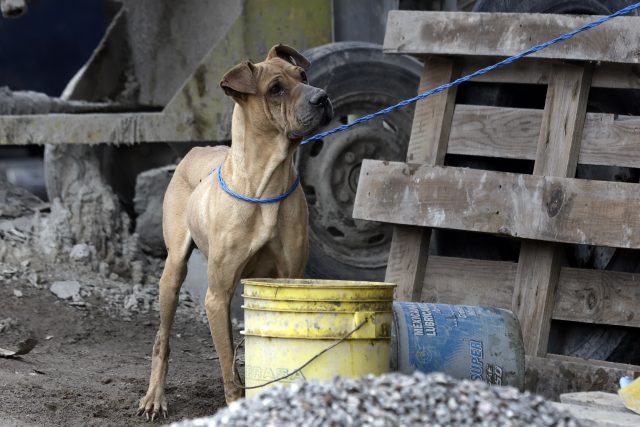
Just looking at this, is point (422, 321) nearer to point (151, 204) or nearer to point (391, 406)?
point (391, 406)

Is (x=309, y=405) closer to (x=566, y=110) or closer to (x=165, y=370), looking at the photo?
(x=165, y=370)

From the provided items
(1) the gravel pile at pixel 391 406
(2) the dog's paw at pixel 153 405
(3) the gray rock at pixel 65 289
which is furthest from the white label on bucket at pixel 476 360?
(3) the gray rock at pixel 65 289

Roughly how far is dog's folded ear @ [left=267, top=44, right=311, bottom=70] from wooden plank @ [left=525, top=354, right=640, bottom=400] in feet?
5.83

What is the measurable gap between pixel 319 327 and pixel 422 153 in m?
1.70

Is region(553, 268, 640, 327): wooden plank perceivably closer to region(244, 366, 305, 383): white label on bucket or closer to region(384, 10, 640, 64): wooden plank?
region(384, 10, 640, 64): wooden plank

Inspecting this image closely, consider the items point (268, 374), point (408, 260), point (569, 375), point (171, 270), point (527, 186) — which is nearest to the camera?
point (268, 374)

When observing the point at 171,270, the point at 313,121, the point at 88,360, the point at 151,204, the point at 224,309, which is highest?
the point at 313,121

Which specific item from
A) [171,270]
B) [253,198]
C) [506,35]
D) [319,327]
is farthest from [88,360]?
[506,35]

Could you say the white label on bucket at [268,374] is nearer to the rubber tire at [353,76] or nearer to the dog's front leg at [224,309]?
the dog's front leg at [224,309]

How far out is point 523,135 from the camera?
562 cm

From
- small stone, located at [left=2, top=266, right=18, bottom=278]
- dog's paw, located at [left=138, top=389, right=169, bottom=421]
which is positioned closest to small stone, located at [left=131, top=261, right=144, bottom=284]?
small stone, located at [left=2, top=266, right=18, bottom=278]

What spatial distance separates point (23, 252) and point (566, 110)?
13.8 feet

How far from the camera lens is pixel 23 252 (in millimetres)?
7980

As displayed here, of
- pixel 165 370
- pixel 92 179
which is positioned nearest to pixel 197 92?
pixel 92 179
